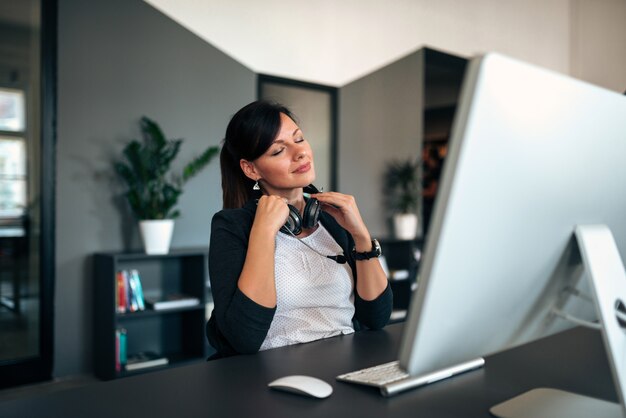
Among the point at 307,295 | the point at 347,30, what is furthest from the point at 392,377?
the point at 347,30

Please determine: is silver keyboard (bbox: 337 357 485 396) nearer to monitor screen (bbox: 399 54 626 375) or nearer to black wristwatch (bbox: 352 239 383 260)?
monitor screen (bbox: 399 54 626 375)

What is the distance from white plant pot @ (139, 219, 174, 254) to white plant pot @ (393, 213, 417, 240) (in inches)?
91.5

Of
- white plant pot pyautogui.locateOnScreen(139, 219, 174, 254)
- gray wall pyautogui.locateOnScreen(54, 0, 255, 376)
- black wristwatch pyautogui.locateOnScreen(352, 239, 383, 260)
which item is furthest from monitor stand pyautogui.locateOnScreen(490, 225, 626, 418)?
gray wall pyautogui.locateOnScreen(54, 0, 255, 376)

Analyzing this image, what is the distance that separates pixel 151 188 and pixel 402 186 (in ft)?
8.40

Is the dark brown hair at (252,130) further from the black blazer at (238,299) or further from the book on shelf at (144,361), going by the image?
the book on shelf at (144,361)

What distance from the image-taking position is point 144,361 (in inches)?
143

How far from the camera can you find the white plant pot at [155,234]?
3545 mm

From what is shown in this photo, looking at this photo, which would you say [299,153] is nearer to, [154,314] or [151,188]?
[151,188]

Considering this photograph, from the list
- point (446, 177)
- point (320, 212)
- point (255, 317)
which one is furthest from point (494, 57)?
point (320, 212)

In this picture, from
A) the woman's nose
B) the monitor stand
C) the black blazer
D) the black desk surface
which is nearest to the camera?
the monitor stand

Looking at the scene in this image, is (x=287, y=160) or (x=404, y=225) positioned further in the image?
(x=404, y=225)

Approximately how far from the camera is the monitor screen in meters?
0.62

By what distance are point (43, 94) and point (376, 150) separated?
9.40 ft

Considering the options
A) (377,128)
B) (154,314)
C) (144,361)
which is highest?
(377,128)
